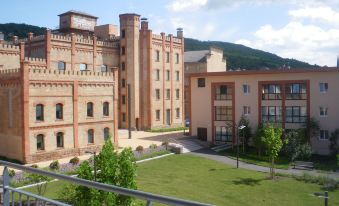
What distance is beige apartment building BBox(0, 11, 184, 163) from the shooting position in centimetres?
3672

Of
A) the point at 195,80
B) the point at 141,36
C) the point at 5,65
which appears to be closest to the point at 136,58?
the point at 141,36

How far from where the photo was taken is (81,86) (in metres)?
40.6

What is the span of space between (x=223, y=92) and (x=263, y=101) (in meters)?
5.69

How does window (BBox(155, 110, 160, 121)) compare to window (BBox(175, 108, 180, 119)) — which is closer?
window (BBox(155, 110, 160, 121))

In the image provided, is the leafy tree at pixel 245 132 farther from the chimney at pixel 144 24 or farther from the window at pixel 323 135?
the chimney at pixel 144 24

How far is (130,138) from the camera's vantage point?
52.5 m

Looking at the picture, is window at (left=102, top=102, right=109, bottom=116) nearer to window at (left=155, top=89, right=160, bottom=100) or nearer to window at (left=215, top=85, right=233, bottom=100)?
window at (left=215, top=85, right=233, bottom=100)

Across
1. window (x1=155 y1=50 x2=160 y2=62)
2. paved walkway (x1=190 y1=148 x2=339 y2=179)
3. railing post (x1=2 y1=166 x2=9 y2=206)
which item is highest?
window (x1=155 y1=50 x2=160 y2=62)

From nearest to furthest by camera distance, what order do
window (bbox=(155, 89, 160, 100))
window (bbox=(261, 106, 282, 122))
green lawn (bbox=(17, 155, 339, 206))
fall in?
green lawn (bbox=(17, 155, 339, 206))
window (bbox=(261, 106, 282, 122))
window (bbox=(155, 89, 160, 100))

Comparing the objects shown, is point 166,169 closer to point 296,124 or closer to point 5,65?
point 296,124

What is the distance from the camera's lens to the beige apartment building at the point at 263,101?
145ft

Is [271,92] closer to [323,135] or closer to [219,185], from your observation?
[323,135]

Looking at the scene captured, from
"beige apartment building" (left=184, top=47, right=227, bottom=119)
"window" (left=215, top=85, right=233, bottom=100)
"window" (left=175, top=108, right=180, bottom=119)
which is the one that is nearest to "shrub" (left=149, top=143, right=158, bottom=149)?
"window" (left=215, top=85, right=233, bottom=100)

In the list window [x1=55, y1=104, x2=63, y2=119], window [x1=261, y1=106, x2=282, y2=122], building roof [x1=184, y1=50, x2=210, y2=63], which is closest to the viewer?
window [x1=55, y1=104, x2=63, y2=119]
